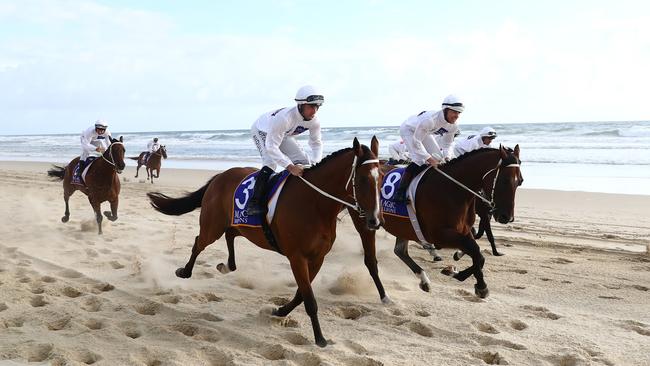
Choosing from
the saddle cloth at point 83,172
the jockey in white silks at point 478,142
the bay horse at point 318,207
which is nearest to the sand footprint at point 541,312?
the bay horse at point 318,207

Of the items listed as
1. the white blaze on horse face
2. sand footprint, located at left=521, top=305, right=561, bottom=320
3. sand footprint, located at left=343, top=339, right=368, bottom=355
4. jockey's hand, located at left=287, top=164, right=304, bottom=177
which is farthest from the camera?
sand footprint, located at left=521, top=305, right=561, bottom=320

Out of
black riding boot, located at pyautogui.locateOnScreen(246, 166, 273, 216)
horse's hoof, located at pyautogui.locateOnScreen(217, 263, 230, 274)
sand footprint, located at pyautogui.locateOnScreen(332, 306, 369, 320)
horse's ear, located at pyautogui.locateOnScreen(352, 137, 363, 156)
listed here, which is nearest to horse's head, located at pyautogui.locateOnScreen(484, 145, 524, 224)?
sand footprint, located at pyautogui.locateOnScreen(332, 306, 369, 320)

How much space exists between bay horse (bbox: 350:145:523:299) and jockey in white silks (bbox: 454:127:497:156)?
441 cm

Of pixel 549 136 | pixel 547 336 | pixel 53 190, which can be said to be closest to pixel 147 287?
pixel 547 336

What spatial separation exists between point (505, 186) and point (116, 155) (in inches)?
306

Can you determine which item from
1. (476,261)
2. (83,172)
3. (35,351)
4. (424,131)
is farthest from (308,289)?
(83,172)

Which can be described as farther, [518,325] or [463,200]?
[463,200]

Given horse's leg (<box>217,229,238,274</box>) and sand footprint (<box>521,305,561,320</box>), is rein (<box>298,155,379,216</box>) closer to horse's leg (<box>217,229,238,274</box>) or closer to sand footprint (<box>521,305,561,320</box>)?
horse's leg (<box>217,229,238,274</box>)

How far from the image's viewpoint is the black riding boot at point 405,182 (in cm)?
726

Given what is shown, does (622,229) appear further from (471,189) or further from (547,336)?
(547,336)

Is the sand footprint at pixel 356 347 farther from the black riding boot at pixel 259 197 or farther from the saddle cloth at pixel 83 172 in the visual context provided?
the saddle cloth at pixel 83 172

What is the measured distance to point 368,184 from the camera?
5.11 meters

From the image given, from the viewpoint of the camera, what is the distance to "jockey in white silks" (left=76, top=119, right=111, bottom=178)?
12.5 meters

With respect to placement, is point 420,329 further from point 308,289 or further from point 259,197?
point 259,197
